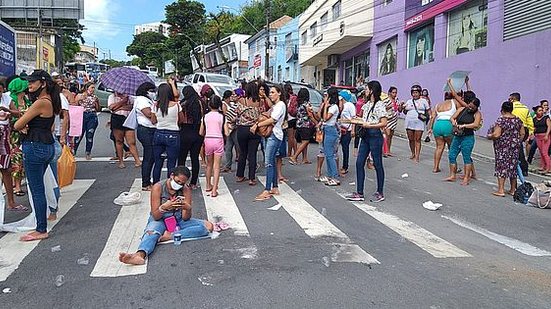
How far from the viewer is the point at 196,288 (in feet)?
15.2

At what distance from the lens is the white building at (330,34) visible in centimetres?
3188

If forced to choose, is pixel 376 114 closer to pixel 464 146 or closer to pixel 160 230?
pixel 464 146

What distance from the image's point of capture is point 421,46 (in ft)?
85.8

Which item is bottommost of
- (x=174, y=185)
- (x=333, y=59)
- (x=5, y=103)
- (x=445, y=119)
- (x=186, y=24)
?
(x=174, y=185)

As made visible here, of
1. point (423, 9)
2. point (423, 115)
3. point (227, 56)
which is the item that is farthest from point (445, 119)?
point (227, 56)

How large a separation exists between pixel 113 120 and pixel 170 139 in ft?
9.95

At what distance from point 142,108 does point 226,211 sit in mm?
2324

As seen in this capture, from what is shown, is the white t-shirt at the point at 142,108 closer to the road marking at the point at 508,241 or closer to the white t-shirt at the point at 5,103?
the white t-shirt at the point at 5,103

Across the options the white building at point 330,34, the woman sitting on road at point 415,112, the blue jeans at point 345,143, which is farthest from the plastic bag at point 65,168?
the white building at point 330,34

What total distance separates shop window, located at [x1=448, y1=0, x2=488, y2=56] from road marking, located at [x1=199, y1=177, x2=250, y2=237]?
14974 mm

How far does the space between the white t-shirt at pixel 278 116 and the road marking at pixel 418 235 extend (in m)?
1.73

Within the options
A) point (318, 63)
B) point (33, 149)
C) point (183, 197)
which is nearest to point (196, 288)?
point (183, 197)

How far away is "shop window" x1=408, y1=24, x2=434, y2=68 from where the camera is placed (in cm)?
2508

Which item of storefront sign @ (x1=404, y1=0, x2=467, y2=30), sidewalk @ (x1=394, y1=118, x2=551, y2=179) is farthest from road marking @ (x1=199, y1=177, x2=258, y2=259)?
storefront sign @ (x1=404, y1=0, x2=467, y2=30)
